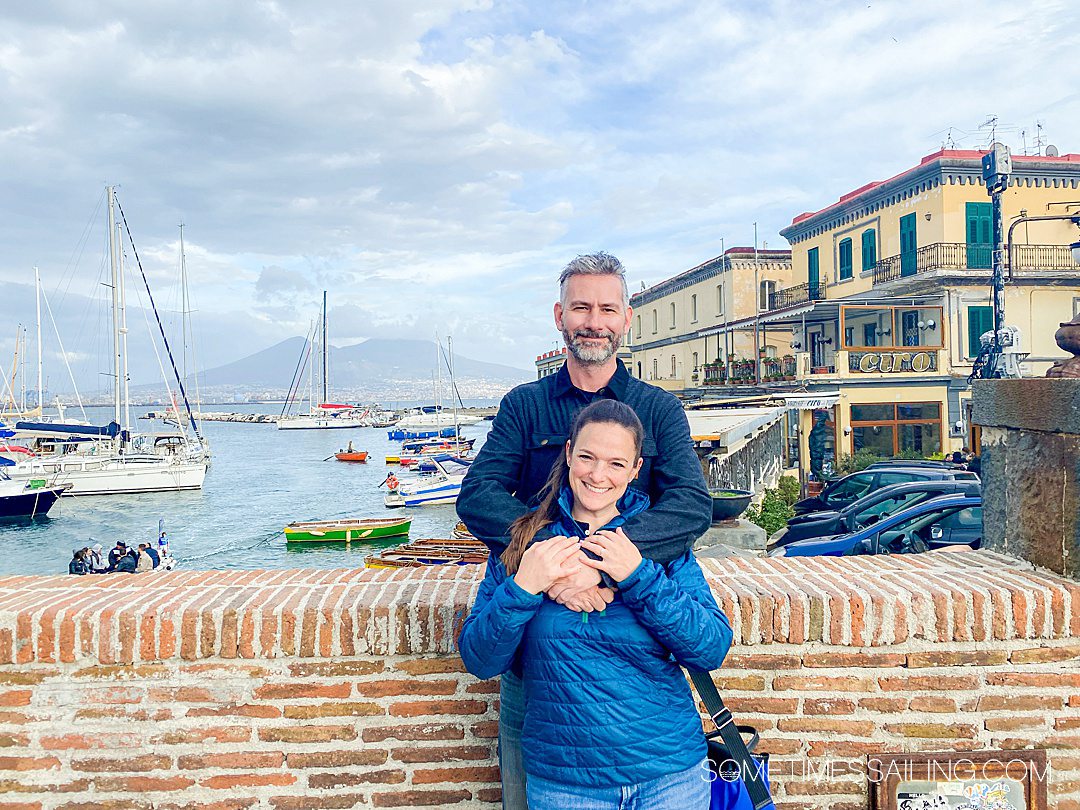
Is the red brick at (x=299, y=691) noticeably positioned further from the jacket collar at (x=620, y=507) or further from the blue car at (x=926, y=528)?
the blue car at (x=926, y=528)

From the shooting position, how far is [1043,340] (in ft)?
89.1

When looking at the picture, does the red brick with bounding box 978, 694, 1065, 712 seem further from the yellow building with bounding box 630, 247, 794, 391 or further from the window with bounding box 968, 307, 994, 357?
the yellow building with bounding box 630, 247, 794, 391

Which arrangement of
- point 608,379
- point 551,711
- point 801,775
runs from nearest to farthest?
point 551,711, point 608,379, point 801,775

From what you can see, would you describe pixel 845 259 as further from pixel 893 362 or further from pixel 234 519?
pixel 234 519

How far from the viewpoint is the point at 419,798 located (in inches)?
115

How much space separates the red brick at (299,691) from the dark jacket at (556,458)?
896 mm

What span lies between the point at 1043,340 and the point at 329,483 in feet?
140

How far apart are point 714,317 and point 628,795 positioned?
41.0m

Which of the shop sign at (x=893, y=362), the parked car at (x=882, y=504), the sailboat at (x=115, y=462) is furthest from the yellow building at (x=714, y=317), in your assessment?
the sailboat at (x=115, y=462)

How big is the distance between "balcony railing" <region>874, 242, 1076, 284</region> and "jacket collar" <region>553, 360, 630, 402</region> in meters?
26.8

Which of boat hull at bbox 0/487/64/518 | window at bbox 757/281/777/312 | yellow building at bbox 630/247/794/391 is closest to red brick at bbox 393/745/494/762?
yellow building at bbox 630/247/794/391

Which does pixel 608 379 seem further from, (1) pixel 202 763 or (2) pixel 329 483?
(2) pixel 329 483

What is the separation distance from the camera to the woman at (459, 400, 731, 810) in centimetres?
217

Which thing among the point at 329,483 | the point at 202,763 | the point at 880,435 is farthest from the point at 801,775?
the point at 329,483
